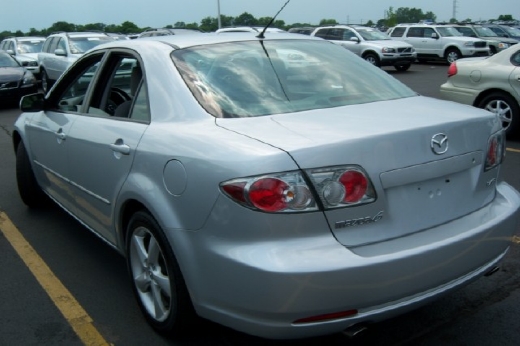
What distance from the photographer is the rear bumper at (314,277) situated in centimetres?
229

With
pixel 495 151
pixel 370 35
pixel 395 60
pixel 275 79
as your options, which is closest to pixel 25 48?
pixel 370 35

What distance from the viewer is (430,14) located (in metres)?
78.6

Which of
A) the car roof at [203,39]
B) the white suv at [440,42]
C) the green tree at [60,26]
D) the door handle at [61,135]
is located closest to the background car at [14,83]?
the door handle at [61,135]

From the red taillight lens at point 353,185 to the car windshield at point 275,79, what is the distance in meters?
0.67

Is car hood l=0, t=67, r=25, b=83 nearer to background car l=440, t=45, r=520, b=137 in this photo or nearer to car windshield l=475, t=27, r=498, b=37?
background car l=440, t=45, r=520, b=137

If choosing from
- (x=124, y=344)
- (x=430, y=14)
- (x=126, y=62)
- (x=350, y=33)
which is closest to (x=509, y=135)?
(x=126, y=62)

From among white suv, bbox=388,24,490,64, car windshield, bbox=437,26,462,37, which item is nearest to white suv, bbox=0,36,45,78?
white suv, bbox=388,24,490,64

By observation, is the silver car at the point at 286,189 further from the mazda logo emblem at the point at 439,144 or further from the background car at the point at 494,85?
the background car at the point at 494,85

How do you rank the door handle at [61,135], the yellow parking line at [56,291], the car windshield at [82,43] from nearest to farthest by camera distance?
the yellow parking line at [56,291] < the door handle at [61,135] < the car windshield at [82,43]

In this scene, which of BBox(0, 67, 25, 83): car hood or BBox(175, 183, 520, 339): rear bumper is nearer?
BBox(175, 183, 520, 339): rear bumper

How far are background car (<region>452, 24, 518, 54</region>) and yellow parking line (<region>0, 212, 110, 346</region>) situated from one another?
76.0 ft

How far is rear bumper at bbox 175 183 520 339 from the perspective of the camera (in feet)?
7.50

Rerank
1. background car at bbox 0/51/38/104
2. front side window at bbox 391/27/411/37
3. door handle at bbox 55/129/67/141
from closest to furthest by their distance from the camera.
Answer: door handle at bbox 55/129/67/141, background car at bbox 0/51/38/104, front side window at bbox 391/27/411/37

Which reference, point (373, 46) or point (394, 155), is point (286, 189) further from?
point (373, 46)
